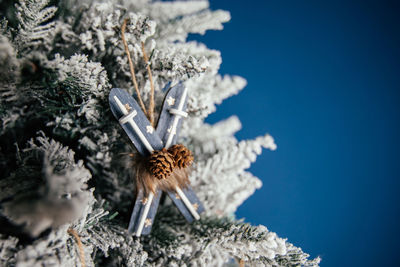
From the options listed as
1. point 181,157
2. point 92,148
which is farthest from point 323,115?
point 92,148

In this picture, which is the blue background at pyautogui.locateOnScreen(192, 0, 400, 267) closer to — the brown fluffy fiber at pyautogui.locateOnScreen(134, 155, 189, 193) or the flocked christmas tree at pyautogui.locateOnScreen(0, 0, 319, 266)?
the flocked christmas tree at pyautogui.locateOnScreen(0, 0, 319, 266)

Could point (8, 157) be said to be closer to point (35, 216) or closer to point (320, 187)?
point (35, 216)

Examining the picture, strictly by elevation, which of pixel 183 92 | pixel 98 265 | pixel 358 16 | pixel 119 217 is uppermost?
pixel 358 16

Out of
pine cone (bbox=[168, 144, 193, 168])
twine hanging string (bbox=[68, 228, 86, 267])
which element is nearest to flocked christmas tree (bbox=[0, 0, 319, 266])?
twine hanging string (bbox=[68, 228, 86, 267])

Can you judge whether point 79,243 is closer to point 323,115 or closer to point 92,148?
point 92,148

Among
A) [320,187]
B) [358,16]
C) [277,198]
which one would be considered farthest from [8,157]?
[358,16]

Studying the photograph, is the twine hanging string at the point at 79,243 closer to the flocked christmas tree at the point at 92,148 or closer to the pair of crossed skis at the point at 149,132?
the flocked christmas tree at the point at 92,148
